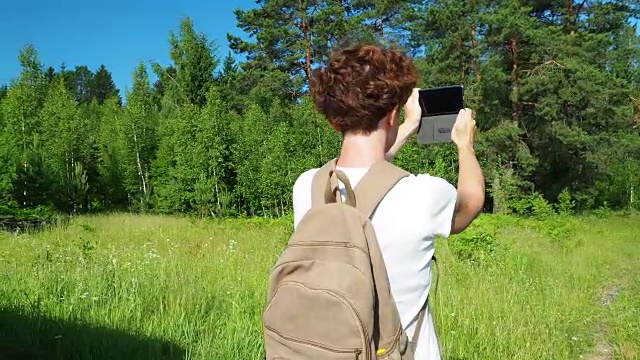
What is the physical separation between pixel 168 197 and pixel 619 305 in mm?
28554

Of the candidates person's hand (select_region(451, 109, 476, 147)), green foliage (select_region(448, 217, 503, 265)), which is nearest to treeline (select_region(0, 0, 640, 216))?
green foliage (select_region(448, 217, 503, 265))

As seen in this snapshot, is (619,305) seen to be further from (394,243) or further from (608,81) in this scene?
(608,81)

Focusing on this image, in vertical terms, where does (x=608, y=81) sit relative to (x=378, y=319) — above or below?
above

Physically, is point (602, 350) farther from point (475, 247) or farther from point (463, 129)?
point (463, 129)

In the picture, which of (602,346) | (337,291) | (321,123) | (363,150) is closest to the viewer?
(337,291)

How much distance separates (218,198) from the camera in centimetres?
3023

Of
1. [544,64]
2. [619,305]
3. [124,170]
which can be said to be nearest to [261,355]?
[619,305]

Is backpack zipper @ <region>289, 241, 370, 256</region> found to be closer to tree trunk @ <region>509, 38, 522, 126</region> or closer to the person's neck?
the person's neck

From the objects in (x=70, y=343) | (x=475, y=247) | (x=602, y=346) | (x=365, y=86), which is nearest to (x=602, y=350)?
(x=602, y=346)

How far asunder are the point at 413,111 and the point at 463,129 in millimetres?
170

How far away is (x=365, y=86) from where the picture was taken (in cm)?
162

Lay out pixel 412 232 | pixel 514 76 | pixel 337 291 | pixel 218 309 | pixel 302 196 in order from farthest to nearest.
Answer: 1. pixel 514 76
2. pixel 218 309
3. pixel 302 196
4. pixel 412 232
5. pixel 337 291

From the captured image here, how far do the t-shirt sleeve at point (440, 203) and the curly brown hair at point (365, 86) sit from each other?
0.74 feet

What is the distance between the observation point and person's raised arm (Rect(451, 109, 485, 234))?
5.45ft
